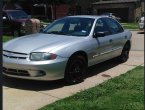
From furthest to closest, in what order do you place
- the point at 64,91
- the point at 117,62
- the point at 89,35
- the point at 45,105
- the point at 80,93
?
the point at 117,62 < the point at 89,35 < the point at 64,91 < the point at 80,93 < the point at 45,105

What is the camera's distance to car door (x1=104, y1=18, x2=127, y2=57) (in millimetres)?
8531

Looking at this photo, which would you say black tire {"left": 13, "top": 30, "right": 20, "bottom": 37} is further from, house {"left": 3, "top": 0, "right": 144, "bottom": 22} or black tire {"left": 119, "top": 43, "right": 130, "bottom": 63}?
house {"left": 3, "top": 0, "right": 144, "bottom": 22}

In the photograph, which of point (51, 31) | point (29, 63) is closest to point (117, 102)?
point (29, 63)

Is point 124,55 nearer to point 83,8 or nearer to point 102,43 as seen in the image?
point 102,43

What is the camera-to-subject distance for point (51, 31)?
804cm

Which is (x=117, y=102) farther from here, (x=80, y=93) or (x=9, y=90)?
(x=9, y=90)

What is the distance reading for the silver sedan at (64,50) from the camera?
6.31 metres

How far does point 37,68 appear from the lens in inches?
245

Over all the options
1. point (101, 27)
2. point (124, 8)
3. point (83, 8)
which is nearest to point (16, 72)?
point (101, 27)

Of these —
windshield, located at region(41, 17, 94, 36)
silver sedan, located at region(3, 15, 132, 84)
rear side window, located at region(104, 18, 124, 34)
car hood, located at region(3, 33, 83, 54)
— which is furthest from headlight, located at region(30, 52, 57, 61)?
rear side window, located at region(104, 18, 124, 34)

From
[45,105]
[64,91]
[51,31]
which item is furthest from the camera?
[51,31]

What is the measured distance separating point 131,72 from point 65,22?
1.87 m

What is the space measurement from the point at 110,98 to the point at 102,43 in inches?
92.3

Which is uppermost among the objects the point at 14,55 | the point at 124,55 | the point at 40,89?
the point at 14,55
